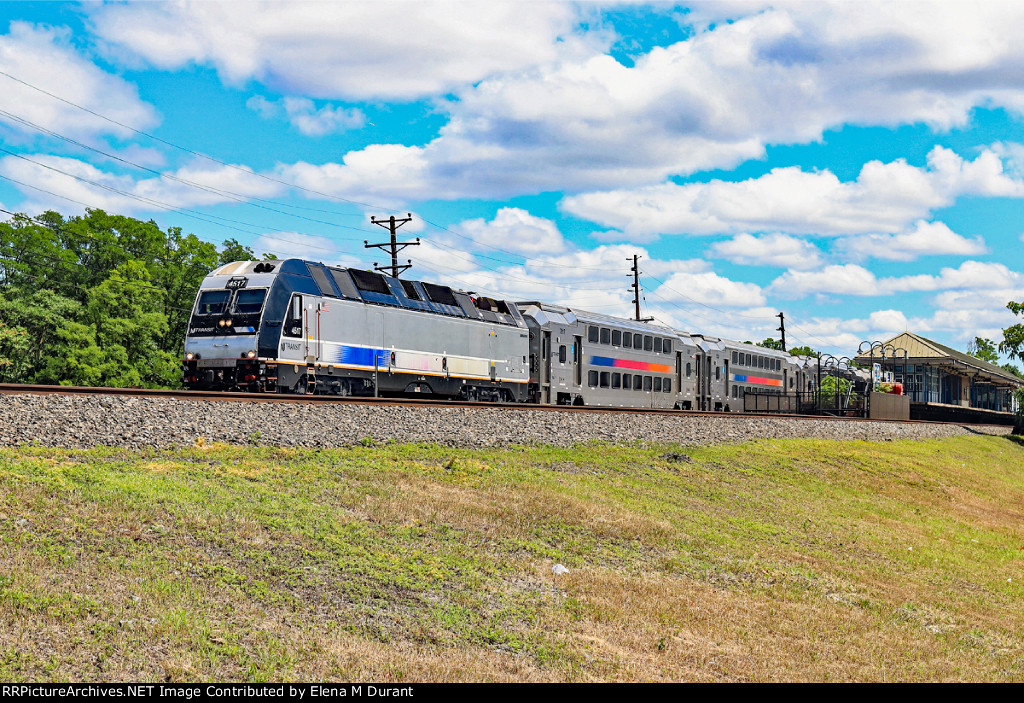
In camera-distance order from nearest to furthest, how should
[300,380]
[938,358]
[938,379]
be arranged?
[300,380]
[938,358]
[938,379]

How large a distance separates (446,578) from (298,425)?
28.2 feet

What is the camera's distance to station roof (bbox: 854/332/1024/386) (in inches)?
3253

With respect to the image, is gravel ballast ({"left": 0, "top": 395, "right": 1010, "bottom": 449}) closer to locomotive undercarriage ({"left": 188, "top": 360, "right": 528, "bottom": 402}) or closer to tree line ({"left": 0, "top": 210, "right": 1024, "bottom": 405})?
A: locomotive undercarriage ({"left": 188, "top": 360, "right": 528, "bottom": 402})

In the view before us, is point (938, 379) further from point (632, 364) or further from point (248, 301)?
point (248, 301)

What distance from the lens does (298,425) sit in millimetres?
18250

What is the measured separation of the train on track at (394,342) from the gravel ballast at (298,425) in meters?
4.63

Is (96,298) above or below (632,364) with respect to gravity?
above

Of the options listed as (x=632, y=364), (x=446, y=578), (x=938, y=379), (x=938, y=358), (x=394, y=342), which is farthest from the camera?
(x=938, y=379)

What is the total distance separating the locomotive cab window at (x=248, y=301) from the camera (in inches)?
981

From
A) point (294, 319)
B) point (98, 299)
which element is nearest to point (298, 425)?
point (294, 319)

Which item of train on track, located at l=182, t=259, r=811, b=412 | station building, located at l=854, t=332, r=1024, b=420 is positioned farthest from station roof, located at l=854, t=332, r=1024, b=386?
train on track, located at l=182, t=259, r=811, b=412

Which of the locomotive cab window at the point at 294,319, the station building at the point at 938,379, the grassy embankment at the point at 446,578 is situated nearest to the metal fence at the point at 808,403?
the station building at the point at 938,379

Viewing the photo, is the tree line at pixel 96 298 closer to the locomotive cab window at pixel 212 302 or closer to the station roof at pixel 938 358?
the locomotive cab window at pixel 212 302
